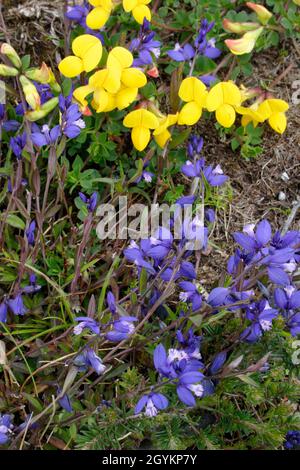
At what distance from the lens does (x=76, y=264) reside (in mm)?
2178

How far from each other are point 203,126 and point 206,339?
3.27ft

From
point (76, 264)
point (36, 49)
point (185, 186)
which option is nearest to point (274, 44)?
point (185, 186)

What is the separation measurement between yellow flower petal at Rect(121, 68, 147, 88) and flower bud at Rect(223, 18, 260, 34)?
427 millimetres

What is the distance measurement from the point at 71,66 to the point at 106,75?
0.44 ft

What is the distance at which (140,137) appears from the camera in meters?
2.39

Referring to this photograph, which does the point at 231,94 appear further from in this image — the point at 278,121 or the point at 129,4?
the point at 129,4

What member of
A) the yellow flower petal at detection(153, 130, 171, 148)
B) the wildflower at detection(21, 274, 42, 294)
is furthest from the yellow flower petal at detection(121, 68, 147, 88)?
the wildflower at detection(21, 274, 42, 294)

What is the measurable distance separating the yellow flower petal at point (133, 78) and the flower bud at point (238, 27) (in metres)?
0.43

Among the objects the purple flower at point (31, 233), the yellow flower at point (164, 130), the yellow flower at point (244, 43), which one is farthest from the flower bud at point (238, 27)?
the purple flower at point (31, 233)

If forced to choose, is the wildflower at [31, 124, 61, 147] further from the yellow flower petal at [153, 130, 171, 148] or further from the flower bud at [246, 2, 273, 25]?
the flower bud at [246, 2, 273, 25]

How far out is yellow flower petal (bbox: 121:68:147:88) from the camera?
2.28 metres

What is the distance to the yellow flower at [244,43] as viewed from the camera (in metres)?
2.44

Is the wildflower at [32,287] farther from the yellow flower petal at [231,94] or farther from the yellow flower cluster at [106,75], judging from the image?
the yellow flower petal at [231,94]
